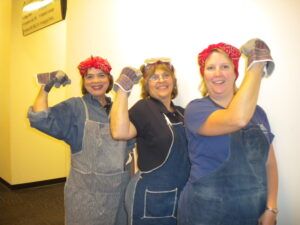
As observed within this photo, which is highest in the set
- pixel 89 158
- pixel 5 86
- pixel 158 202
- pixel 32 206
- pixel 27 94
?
pixel 5 86

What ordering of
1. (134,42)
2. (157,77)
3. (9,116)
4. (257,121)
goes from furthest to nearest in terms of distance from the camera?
(9,116) < (134,42) < (157,77) < (257,121)

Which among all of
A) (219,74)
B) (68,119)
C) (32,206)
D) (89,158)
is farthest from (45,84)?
(32,206)

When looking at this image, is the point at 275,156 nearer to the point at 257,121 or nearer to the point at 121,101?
the point at 257,121

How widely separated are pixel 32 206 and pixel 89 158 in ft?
6.92

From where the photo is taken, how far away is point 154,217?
157 cm

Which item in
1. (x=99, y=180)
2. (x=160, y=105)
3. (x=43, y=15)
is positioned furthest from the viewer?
(x=43, y=15)

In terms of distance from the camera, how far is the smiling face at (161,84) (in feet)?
5.63

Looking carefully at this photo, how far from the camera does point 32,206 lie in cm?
360

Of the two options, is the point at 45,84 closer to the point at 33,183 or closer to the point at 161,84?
the point at 161,84

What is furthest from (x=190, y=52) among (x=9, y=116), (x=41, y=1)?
(x=9, y=116)

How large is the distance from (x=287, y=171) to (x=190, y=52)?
804mm

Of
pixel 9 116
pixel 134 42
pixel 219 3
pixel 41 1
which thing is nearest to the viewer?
pixel 219 3

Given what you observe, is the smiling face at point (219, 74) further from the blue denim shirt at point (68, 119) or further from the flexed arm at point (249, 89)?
the blue denim shirt at point (68, 119)

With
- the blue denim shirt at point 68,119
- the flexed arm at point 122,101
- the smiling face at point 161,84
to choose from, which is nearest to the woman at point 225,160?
the flexed arm at point 122,101
